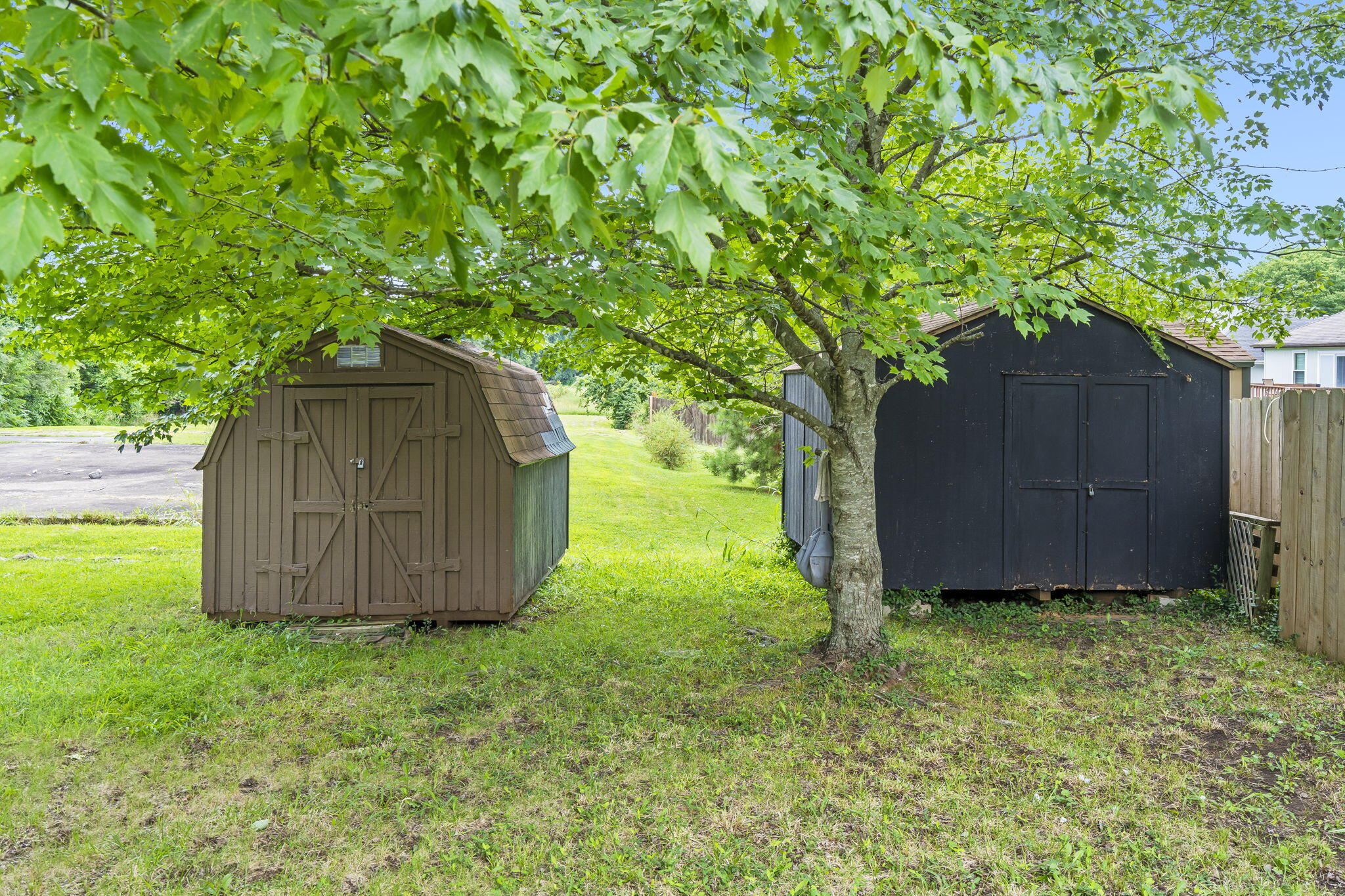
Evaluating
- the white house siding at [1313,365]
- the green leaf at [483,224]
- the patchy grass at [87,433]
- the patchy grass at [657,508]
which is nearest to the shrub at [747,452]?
the patchy grass at [657,508]

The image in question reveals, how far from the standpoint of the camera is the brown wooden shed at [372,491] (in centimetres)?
655

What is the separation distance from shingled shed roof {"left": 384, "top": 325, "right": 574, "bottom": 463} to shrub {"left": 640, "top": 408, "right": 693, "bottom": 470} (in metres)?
9.97

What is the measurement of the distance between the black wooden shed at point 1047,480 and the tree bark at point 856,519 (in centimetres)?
180

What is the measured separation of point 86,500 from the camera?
44.1 feet

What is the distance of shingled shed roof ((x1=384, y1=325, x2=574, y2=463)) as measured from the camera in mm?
6520

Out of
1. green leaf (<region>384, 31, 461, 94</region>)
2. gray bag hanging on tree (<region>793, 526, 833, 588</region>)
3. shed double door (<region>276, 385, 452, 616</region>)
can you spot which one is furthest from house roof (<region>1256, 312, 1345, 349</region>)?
green leaf (<region>384, 31, 461, 94</region>)

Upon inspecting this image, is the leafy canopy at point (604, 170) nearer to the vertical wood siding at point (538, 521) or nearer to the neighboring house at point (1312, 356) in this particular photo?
the vertical wood siding at point (538, 521)

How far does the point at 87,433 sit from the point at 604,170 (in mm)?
30211

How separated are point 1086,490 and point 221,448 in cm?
757

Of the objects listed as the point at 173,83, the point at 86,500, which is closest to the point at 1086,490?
the point at 173,83

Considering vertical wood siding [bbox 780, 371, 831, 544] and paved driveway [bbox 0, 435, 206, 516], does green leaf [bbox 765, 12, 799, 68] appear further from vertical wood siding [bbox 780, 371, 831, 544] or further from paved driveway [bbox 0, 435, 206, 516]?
paved driveway [bbox 0, 435, 206, 516]

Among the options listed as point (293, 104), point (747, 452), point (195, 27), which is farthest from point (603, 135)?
point (747, 452)

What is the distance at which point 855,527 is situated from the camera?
17.0ft

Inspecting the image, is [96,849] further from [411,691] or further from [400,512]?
[400,512]
